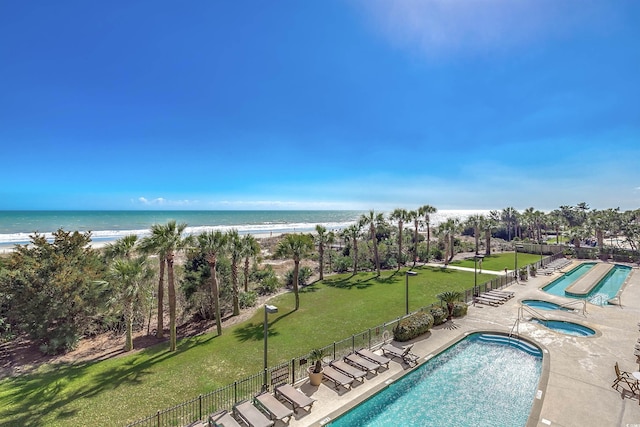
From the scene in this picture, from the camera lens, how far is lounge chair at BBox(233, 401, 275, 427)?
852cm

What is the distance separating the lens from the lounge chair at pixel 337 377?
35.4 ft

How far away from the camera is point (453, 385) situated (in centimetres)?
1137

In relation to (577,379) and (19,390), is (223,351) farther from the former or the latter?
(577,379)

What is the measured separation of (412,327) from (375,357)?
3596mm

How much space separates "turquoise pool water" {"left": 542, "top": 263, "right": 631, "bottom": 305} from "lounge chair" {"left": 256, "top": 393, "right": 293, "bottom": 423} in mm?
25476

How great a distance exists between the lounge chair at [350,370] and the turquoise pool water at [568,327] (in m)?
12.7

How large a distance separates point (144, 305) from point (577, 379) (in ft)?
74.5

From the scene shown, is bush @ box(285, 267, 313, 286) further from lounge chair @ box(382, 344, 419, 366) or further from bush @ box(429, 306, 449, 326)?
lounge chair @ box(382, 344, 419, 366)

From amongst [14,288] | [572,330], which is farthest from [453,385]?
[14,288]

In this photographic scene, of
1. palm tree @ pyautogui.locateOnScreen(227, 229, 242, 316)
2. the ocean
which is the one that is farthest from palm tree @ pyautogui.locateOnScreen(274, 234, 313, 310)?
the ocean

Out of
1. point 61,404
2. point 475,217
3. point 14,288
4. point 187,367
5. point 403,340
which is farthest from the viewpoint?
point 475,217

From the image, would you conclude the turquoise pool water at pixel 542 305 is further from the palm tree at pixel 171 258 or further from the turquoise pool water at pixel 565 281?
the palm tree at pixel 171 258

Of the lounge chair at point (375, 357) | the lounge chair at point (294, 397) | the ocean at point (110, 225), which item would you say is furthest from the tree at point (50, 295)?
the ocean at point (110, 225)

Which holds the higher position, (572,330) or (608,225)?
(608,225)
